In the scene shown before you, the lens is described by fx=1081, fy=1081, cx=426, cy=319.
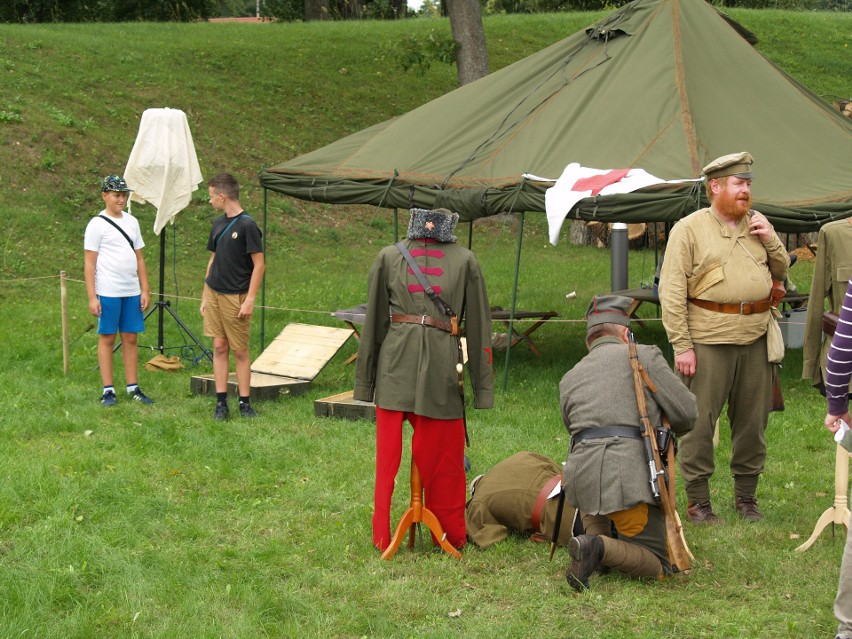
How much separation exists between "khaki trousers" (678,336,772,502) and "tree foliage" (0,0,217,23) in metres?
27.4

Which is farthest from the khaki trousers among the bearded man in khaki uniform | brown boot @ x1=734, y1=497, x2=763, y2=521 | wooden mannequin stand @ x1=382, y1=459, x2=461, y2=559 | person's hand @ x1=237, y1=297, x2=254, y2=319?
person's hand @ x1=237, y1=297, x2=254, y2=319

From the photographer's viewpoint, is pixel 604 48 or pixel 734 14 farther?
pixel 734 14

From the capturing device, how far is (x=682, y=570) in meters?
5.10

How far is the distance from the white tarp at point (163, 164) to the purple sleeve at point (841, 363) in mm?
7833

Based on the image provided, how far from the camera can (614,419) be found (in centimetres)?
500

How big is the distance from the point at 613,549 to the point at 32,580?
108 inches

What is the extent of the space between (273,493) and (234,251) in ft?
7.36

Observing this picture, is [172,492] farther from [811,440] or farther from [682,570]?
[811,440]

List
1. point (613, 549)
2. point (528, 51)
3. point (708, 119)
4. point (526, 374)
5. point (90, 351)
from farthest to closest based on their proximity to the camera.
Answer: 1. point (528, 51)
2. point (90, 351)
3. point (526, 374)
4. point (708, 119)
5. point (613, 549)

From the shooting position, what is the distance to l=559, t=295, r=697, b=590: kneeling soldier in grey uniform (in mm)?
4949

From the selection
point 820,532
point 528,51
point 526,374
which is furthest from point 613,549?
point 528,51

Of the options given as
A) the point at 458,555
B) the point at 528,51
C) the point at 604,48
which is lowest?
the point at 458,555

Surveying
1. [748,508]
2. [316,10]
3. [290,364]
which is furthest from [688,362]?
[316,10]

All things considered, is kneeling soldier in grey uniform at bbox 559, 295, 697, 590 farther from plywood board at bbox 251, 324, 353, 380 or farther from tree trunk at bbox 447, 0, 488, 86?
tree trunk at bbox 447, 0, 488, 86
